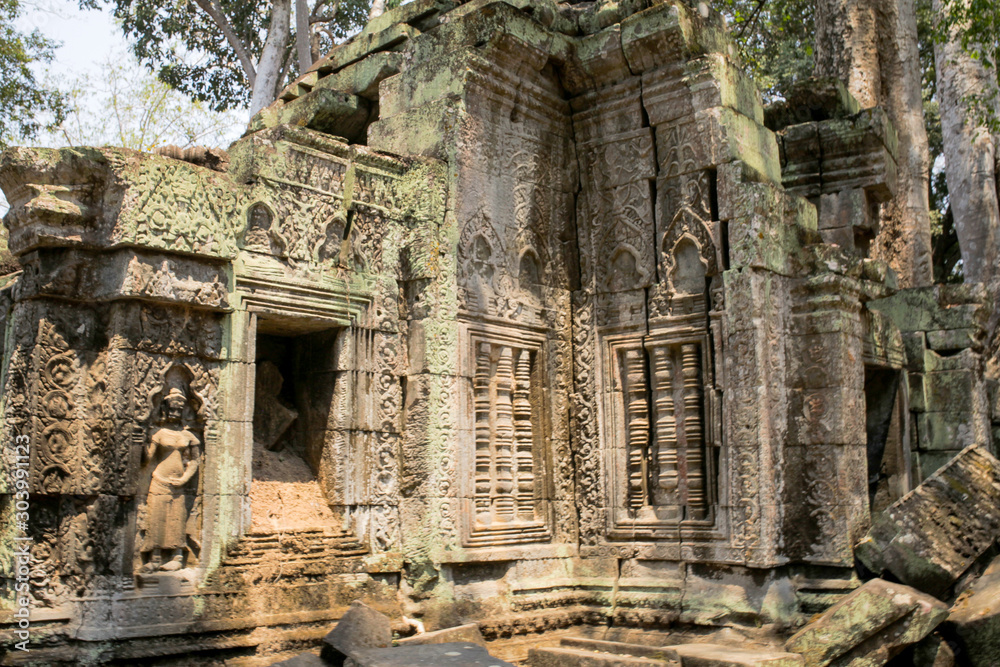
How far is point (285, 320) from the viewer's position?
6.54 meters

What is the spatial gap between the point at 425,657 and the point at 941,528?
3.95m

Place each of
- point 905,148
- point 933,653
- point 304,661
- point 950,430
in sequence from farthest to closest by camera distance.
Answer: point 905,148 → point 950,430 → point 933,653 → point 304,661

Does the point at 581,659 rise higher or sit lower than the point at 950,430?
lower

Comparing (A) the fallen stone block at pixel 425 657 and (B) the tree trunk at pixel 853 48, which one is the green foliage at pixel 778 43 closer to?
(B) the tree trunk at pixel 853 48

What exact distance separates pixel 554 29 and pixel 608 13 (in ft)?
1.67

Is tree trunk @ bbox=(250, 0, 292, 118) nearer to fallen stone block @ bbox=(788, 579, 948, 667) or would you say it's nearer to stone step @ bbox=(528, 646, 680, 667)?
stone step @ bbox=(528, 646, 680, 667)

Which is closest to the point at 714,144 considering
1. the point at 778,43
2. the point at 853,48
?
the point at 853,48

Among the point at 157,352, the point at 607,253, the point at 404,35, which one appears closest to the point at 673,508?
the point at 607,253

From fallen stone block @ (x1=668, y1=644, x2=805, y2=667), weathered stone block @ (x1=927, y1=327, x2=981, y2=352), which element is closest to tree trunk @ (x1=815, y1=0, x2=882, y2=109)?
weathered stone block @ (x1=927, y1=327, x2=981, y2=352)

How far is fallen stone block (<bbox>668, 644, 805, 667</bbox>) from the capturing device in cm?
585

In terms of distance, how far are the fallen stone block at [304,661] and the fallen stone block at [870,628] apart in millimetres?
3037

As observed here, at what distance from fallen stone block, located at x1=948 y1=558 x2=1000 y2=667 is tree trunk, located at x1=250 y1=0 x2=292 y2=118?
1512 centimetres

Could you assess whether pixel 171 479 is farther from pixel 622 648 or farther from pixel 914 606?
pixel 914 606

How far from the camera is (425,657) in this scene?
5.35 m
